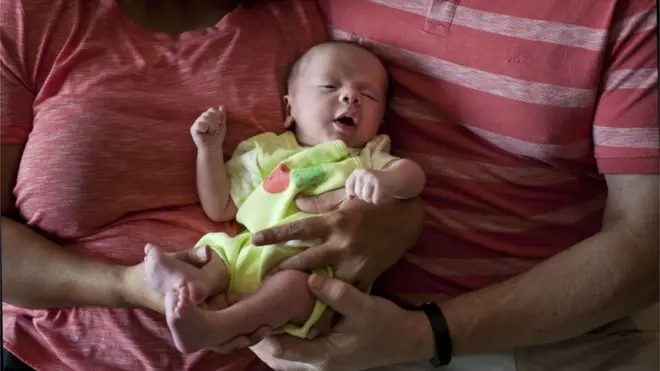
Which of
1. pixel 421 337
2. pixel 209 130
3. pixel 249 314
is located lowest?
pixel 421 337

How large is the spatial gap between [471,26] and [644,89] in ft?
0.95

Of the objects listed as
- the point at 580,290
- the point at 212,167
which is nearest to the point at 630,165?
the point at 580,290

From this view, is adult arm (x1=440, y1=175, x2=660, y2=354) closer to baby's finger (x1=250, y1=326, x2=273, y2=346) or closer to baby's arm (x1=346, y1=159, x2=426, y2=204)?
baby's arm (x1=346, y1=159, x2=426, y2=204)

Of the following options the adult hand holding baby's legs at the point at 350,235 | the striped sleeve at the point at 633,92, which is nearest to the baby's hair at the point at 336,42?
the adult hand holding baby's legs at the point at 350,235

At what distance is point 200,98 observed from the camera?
1337 mm

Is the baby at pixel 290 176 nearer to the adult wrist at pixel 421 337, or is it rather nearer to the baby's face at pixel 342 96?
the baby's face at pixel 342 96

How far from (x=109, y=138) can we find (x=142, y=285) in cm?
26

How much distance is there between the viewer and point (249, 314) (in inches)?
42.4

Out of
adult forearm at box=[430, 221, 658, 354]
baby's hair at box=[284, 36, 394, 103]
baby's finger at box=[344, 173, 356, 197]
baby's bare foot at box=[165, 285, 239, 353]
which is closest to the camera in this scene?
baby's bare foot at box=[165, 285, 239, 353]

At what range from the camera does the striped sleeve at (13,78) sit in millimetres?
1271

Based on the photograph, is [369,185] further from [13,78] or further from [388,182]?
[13,78]

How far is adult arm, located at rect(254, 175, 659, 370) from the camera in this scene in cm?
120

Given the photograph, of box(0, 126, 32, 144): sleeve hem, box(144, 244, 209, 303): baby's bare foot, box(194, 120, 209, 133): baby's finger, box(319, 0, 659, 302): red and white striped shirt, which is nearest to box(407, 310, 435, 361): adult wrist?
box(319, 0, 659, 302): red and white striped shirt

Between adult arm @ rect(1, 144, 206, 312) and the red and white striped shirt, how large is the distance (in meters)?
0.47
